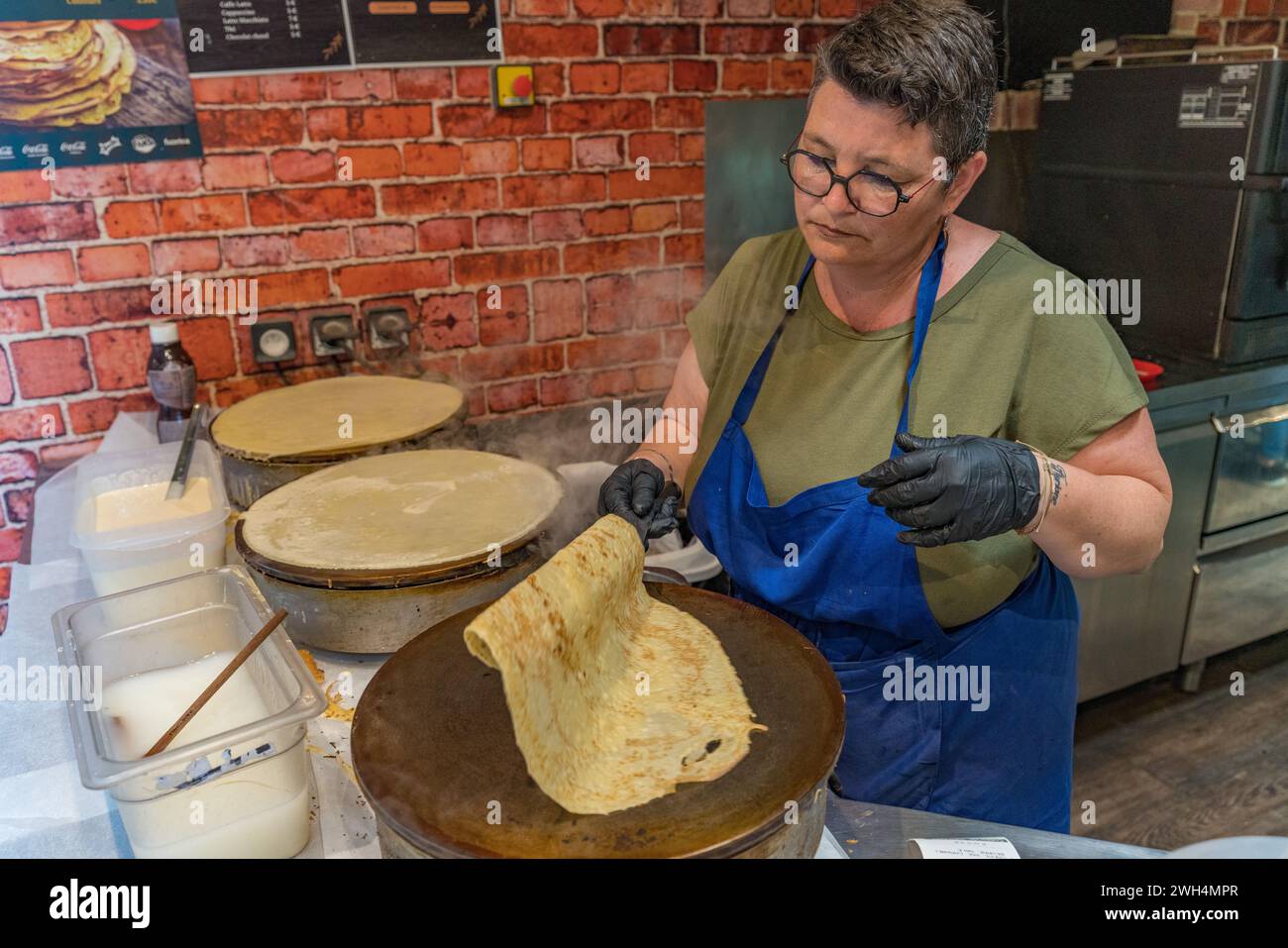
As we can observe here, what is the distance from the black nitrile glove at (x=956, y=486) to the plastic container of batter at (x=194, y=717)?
800 mm

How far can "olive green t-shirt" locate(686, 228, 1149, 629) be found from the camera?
4.68 feet

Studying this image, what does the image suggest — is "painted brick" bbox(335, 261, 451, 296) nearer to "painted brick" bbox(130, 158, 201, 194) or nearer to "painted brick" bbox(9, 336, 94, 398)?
"painted brick" bbox(130, 158, 201, 194)

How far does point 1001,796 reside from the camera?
1.58 metres

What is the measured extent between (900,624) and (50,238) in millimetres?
2149

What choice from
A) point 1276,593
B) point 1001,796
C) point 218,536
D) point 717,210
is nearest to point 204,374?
point 218,536

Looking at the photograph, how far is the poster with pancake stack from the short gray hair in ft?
5.58

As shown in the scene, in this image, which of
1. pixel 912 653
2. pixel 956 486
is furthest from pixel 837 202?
pixel 912 653

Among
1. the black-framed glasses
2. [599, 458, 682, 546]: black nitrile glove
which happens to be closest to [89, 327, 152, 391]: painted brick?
[599, 458, 682, 546]: black nitrile glove

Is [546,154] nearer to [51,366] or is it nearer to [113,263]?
[113,263]

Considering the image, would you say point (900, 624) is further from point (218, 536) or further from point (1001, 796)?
point (218, 536)

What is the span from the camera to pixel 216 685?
1.13 m

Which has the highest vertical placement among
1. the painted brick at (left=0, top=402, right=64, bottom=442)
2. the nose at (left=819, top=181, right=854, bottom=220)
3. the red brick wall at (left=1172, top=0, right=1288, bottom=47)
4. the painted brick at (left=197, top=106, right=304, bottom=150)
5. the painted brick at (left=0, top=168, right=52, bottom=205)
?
the red brick wall at (left=1172, top=0, right=1288, bottom=47)

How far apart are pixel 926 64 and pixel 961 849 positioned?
1.03m

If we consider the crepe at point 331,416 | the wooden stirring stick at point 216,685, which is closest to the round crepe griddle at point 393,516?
the crepe at point 331,416
